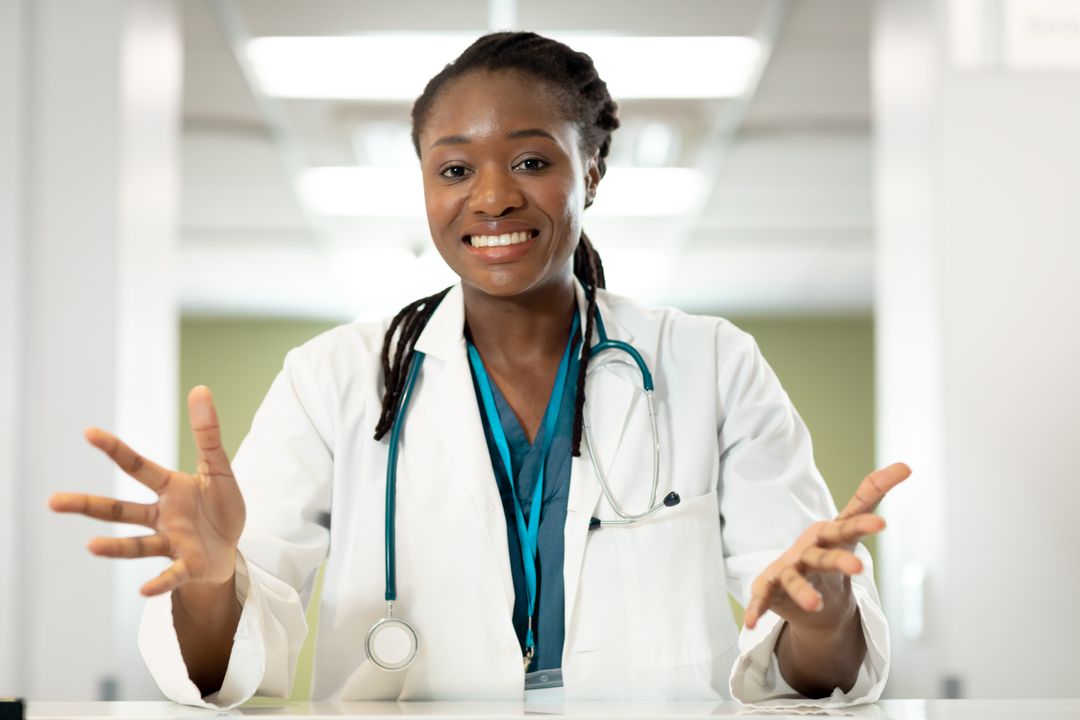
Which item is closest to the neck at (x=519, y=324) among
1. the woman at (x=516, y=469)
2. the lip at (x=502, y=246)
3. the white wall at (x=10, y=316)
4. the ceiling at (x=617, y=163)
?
the woman at (x=516, y=469)

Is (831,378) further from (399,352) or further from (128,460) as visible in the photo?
(128,460)

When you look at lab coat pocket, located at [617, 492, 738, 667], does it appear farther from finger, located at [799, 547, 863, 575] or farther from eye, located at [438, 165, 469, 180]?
eye, located at [438, 165, 469, 180]

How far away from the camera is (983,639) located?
2211 millimetres

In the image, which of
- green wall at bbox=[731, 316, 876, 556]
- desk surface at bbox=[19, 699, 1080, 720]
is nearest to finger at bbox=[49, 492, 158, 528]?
desk surface at bbox=[19, 699, 1080, 720]

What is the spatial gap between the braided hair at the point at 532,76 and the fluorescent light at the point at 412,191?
106 inches

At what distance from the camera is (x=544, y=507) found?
1.33 m

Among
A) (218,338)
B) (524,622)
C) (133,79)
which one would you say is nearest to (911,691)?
(524,622)

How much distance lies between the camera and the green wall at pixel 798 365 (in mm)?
7363

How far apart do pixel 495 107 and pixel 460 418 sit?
377 millimetres

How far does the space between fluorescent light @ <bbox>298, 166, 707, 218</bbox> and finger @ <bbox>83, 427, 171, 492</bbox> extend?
3.24 metres

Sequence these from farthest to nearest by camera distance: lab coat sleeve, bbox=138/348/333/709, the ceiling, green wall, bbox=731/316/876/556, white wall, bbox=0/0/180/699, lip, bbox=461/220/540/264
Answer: green wall, bbox=731/316/876/556 < the ceiling < white wall, bbox=0/0/180/699 < lip, bbox=461/220/540/264 < lab coat sleeve, bbox=138/348/333/709

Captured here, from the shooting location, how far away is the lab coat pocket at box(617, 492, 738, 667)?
1281mm

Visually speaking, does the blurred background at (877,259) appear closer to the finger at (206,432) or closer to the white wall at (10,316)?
the white wall at (10,316)

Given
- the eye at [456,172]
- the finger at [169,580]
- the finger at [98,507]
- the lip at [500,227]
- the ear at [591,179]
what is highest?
the ear at [591,179]
